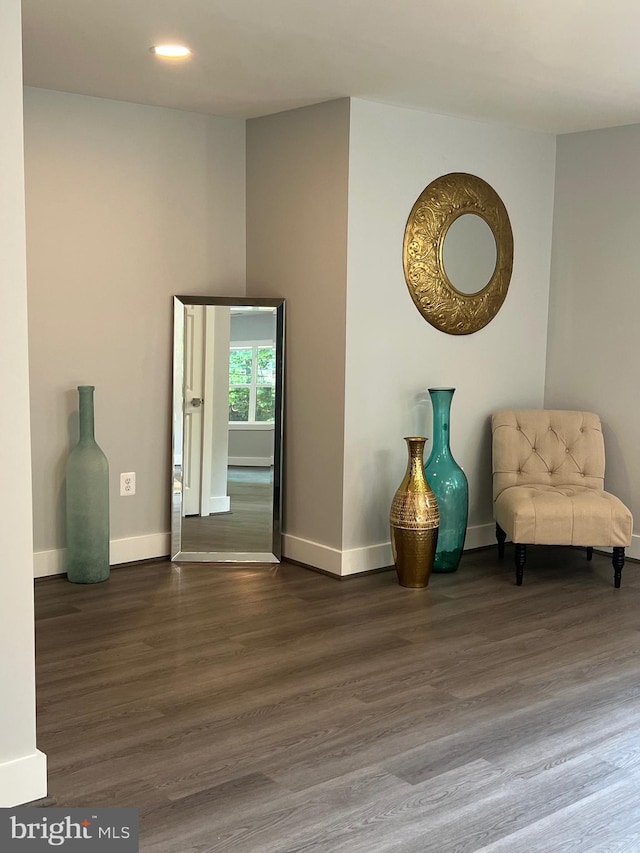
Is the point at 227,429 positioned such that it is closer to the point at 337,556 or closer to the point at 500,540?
the point at 337,556

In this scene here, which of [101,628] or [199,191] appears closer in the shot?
[101,628]

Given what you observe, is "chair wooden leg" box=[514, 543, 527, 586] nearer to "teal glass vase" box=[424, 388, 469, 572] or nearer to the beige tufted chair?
the beige tufted chair

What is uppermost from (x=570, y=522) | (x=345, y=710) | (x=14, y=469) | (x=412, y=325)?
(x=412, y=325)

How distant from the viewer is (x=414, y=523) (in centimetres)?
430

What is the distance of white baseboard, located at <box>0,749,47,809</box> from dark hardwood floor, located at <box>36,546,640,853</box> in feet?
0.28

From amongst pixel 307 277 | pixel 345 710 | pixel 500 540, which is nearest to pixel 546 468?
pixel 500 540

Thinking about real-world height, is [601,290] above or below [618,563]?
above

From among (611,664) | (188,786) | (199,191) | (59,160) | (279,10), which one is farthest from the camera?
(199,191)

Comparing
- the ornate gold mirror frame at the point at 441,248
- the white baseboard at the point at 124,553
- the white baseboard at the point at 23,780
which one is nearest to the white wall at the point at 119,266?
the white baseboard at the point at 124,553

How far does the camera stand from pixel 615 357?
5.02 m

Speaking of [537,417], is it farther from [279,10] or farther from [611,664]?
[279,10]

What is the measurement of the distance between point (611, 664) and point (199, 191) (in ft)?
9.94

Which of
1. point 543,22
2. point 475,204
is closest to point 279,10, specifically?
point 543,22

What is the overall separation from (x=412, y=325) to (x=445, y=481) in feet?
2.64
